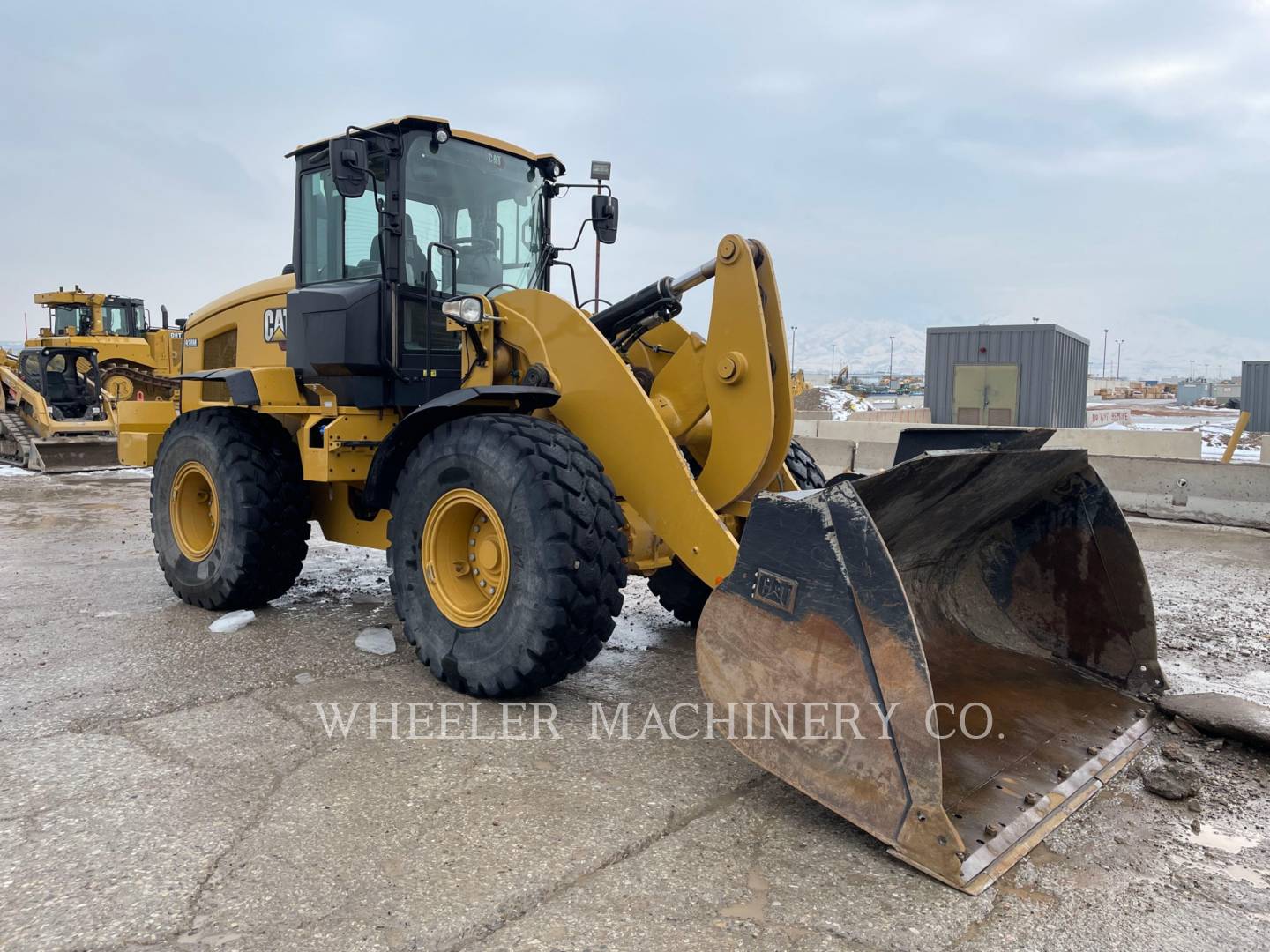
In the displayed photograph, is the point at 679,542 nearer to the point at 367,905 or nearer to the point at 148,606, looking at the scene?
the point at 367,905

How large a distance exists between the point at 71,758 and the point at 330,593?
273cm

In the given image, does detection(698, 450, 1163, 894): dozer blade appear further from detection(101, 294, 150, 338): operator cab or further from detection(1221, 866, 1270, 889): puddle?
detection(101, 294, 150, 338): operator cab

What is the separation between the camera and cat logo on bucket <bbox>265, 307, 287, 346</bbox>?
219 inches

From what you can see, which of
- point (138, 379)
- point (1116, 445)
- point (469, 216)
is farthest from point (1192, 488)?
point (138, 379)

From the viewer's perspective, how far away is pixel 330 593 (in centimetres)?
604

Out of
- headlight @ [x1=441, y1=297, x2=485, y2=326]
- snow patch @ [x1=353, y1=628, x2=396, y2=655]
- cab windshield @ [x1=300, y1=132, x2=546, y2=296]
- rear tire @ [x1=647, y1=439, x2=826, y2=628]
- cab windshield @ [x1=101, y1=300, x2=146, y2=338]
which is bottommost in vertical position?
snow patch @ [x1=353, y1=628, x2=396, y2=655]

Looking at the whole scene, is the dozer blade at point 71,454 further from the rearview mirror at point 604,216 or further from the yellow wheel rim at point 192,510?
the rearview mirror at point 604,216

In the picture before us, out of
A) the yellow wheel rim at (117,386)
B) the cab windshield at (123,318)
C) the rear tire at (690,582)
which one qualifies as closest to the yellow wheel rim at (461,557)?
the rear tire at (690,582)

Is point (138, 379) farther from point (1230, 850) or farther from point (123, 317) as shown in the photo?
point (1230, 850)

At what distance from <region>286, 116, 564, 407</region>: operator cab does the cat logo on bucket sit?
31cm

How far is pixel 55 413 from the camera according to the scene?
52.4 ft

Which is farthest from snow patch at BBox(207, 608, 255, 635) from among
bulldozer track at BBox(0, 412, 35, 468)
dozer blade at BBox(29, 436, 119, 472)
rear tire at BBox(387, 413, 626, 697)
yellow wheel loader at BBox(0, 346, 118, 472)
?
bulldozer track at BBox(0, 412, 35, 468)

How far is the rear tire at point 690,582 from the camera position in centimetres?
485

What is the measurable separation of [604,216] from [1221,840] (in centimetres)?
422
